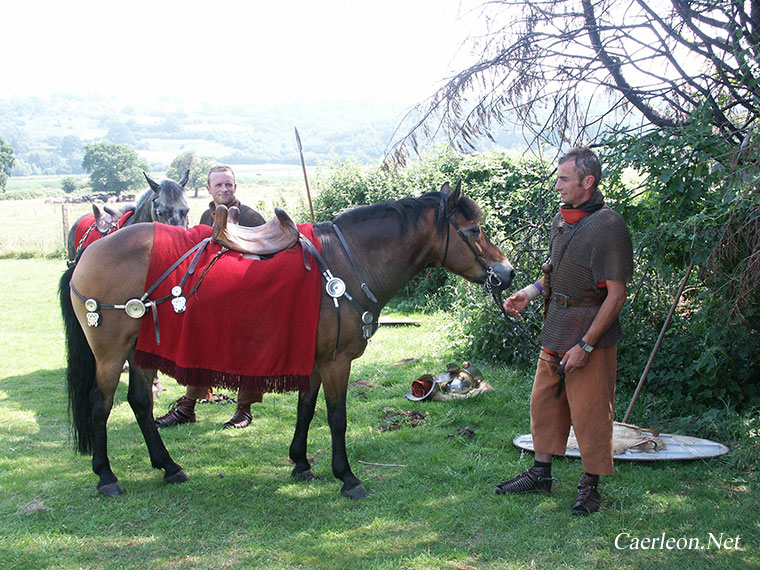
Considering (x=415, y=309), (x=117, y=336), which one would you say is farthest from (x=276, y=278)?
(x=415, y=309)

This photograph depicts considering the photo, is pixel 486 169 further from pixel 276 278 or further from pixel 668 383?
pixel 276 278

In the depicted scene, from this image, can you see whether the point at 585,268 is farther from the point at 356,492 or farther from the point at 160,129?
the point at 160,129

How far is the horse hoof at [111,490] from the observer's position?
3.77 m

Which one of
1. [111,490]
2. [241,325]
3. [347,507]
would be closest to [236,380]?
[241,325]

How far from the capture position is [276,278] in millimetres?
3502

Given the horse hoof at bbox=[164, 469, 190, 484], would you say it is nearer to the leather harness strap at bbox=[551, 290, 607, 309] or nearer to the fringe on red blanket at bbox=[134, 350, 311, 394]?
the fringe on red blanket at bbox=[134, 350, 311, 394]

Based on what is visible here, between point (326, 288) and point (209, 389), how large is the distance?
2.16 meters

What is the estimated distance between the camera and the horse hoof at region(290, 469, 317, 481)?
13.3 feet

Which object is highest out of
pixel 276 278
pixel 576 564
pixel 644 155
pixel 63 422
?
pixel 644 155

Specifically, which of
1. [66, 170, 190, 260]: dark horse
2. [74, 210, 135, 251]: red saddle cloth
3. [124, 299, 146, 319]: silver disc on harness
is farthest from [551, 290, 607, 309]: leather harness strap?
[74, 210, 135, 251]: red saddle cloth

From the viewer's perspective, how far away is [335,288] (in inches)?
141

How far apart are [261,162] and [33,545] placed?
3480 inches

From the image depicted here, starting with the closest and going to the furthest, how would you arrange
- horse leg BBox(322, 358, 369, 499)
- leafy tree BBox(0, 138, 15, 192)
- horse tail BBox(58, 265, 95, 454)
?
1. horse leg BBox(322, 358, 369, 499)
2. horse tail BBox(58, 265, 95, 454)
3. leafy tree BBox(0, 138, 15, 192)

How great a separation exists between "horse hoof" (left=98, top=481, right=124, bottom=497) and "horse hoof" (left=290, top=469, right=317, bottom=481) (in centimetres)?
112
